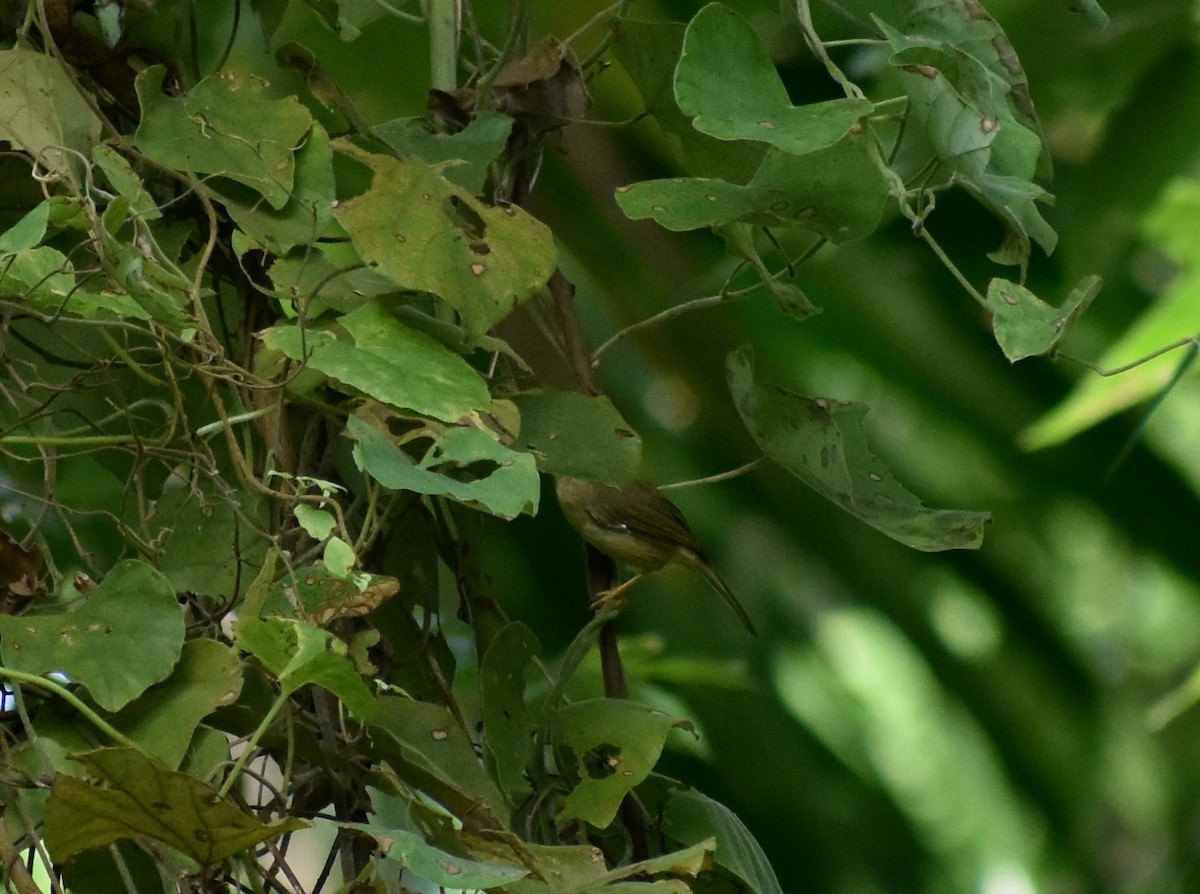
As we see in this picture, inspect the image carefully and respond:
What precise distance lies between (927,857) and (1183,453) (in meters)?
0.67

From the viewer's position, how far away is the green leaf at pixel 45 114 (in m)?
0.84

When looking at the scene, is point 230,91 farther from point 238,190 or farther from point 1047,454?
point 1047,454

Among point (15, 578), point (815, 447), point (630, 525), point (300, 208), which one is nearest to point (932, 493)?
point (630, 525)

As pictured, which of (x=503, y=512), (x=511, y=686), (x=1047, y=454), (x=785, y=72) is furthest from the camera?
(x=1047, y=454)

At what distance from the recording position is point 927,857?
1.91 metres

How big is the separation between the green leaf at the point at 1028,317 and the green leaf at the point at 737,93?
12cm

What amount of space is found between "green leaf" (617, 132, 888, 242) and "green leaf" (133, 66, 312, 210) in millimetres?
219

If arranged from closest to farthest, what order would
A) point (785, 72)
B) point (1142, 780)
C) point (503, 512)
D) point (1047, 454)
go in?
point (503, 512), point (785, 72), point (1047, 454), point (1142, 780)

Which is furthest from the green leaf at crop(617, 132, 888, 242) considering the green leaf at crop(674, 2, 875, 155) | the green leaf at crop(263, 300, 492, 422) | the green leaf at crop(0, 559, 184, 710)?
the green leaf at crop(0, 559, 184, 710)

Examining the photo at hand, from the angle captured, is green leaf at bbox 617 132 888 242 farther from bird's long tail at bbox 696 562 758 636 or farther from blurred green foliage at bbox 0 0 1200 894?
bird's long tail at bbox 696 562 758 636

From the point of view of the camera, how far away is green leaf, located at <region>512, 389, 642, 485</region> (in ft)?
2.68

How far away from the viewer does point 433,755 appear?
0.76 m

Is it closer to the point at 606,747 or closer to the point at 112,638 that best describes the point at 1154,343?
the point at 606,747

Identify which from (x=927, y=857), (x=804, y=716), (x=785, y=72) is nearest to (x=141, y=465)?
(x=785, y=72)
